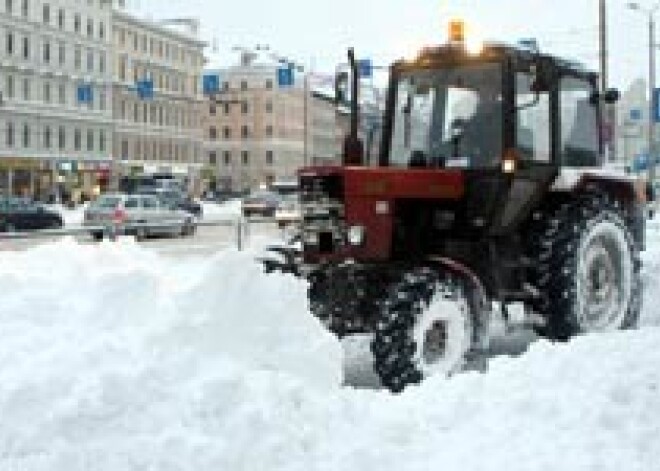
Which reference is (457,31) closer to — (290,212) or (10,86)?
(290,212)

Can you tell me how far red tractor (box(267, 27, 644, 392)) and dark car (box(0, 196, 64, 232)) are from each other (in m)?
33.0

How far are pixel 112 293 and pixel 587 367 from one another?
12.5 feet

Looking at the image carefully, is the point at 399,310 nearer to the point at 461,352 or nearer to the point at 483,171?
the point at 461,352

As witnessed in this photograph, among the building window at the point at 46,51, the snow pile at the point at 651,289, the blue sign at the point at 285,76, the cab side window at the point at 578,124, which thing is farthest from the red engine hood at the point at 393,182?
the building window at the point at 46,51

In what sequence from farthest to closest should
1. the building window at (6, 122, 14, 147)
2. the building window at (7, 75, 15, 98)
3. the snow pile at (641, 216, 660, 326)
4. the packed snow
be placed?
the building window at (7, 75, 15, 98), the building window at (6, 122, 14, 147), the snow pile at (641, 216, 660, 326), the packed snow

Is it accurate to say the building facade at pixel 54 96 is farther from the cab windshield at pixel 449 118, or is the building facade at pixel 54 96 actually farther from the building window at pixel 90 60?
the cab windshield at pixel 449 118

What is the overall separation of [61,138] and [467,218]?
272ft

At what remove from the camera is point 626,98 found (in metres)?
52.8

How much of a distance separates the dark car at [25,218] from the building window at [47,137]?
4374 centimetres

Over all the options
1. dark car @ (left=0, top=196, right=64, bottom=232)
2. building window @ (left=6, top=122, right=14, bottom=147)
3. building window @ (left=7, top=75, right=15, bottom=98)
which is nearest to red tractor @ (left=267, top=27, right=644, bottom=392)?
dark car @ (left=0, top=196, right=64, bottom=232)

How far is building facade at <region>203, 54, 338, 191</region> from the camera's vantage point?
12200 cm

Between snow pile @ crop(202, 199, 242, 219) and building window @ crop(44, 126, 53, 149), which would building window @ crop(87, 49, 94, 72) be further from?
snow pile @ crop(202, 199, 242, 219)

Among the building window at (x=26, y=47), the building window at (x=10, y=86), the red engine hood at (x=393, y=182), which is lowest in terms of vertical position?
the red engine hood at (x=393, y=182)

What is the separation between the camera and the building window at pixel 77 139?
91.7 metres
